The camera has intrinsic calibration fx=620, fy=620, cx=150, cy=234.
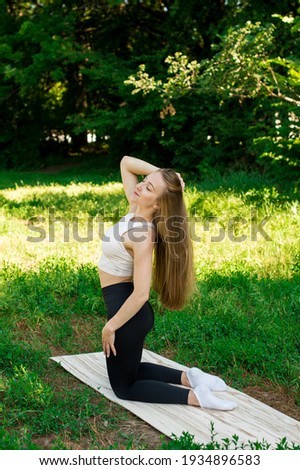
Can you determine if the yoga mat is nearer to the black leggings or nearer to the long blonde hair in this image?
the black leggings

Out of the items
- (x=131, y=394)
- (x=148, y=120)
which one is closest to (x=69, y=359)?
(x=131, y=394)

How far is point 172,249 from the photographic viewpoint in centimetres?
405

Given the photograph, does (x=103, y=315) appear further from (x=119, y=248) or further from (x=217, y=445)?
(x=217, y=445)

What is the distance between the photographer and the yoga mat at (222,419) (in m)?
3.64

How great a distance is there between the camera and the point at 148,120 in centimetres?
1848

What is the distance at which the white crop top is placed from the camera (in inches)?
156

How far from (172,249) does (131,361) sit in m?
0.79

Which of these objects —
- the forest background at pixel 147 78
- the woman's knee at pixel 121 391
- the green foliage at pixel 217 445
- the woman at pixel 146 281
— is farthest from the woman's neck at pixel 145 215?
the forest background at pixel 147 78

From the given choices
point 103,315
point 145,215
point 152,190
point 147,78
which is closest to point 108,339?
point 145,215

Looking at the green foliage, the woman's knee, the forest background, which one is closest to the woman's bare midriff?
the woman's knee

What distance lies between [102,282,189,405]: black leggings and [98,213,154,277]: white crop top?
111mm

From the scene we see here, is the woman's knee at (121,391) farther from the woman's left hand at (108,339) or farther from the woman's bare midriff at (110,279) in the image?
the woman's bare midriff at (110,279)

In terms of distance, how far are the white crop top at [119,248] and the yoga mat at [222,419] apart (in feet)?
2.85

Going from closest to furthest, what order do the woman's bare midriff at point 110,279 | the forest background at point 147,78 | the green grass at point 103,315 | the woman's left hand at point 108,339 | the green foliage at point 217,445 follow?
the green foliage at point 217,445, the green grass at point 103,315, the woman's left hand at point 108,339, the woman's bare midriff at point 110,279, the forest background at point 147,78
